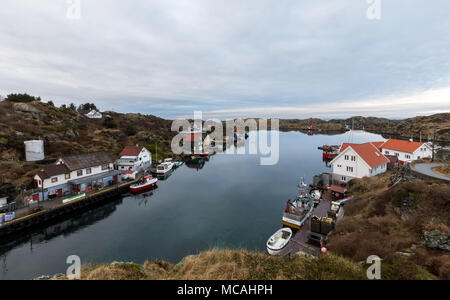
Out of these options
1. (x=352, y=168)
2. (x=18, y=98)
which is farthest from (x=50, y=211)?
(x=18, y=98)

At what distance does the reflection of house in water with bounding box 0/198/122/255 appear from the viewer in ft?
63.8

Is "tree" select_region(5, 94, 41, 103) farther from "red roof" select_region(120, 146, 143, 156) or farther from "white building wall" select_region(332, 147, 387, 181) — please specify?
"white building wall" select_region(332, 147, 387, 181)

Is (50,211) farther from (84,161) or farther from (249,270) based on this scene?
(249,270)

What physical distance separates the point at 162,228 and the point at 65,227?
37.0ft

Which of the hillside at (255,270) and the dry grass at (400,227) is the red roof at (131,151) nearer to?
the hillside at (255,270)

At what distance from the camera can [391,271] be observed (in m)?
6.60

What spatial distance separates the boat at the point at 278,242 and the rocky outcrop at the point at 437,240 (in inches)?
353

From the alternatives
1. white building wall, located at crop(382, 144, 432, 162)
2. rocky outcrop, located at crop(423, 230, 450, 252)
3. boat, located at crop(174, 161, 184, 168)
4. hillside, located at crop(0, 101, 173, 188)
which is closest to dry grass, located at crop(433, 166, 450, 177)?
rocky outcrop, located at crop(423, 230, 450, 252)

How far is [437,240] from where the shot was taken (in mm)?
10461

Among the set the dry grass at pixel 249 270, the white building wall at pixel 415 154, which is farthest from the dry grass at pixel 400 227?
the white building wall at pixel 415 154

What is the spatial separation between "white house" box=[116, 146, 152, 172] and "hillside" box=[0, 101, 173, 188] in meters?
8.47

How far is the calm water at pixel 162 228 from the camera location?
17.7 m

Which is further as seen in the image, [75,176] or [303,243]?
[75,176]
